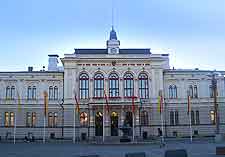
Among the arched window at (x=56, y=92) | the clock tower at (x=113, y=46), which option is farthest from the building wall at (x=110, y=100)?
the clock tower at (x=113, y=46)

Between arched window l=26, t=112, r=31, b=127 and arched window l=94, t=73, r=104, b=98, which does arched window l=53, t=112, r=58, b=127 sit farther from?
arched window l=94, t=73, r=104, b=98

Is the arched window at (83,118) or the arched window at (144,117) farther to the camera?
the arched window at (144,117)

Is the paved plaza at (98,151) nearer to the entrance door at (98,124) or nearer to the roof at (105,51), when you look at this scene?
the entrance door at (98,124)

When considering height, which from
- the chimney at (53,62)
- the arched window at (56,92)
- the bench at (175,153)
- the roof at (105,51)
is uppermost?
the roof at (105,51)

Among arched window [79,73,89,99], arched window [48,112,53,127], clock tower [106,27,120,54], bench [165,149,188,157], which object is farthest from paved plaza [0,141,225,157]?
clock tower [106,27,120,54]

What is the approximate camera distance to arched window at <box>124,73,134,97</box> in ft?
230

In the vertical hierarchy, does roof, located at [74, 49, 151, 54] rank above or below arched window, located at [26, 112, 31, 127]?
above

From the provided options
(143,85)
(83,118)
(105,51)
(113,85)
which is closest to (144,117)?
(143,85)

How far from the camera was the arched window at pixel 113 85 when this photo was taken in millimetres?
70125

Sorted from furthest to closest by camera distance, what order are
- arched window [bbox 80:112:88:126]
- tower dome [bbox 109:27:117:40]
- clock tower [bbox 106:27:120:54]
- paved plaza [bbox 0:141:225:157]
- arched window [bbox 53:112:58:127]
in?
tower dome [bbox 109:27:117:40], clock tower [bbox 106:27:120:54], arched window [bbox 53:112:58:127], arched window [bbox 80:112:88:126], paved plaza [bbox 0:141:225:157]

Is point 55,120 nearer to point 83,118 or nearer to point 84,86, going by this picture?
point 83,118

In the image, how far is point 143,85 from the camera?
2788 inches

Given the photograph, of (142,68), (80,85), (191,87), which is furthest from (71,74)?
(191,87)

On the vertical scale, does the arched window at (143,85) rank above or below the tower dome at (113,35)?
below
